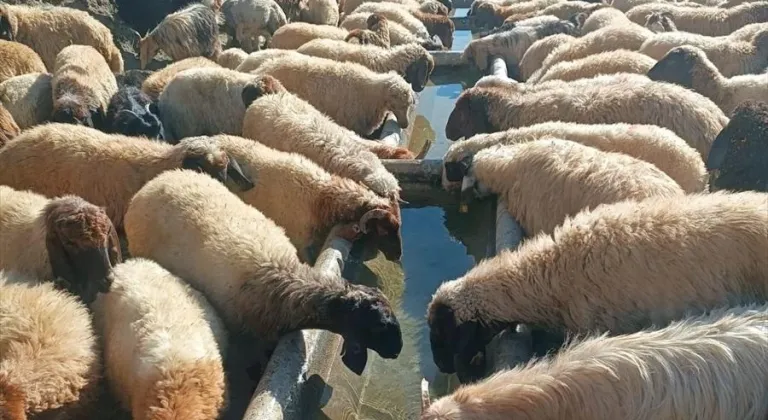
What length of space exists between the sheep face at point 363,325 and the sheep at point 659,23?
831 centimetres

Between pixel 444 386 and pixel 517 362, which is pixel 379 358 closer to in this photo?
pixel 444 386

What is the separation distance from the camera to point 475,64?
516 inches

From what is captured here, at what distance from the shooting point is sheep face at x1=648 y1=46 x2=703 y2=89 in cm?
798

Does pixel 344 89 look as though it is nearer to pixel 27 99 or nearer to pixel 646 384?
pixel 27 99

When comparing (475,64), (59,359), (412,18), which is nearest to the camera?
(59,359)

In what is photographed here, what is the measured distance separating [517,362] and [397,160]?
3.46 m

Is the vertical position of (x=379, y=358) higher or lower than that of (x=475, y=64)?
higher

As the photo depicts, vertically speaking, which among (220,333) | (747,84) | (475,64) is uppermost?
(747,84)

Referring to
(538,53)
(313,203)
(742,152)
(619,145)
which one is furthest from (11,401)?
(538,53)

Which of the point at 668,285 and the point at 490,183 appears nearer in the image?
the point at 668,285

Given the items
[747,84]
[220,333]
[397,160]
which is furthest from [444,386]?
[747,84]

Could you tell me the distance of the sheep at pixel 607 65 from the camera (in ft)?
28.7

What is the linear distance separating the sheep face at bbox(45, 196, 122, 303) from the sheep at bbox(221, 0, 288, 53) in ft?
27.6

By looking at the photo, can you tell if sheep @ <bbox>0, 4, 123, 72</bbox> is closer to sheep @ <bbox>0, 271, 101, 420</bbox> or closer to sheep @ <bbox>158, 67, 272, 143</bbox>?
sheep @ <bbox>158, 67, 272, 143</bbox>
